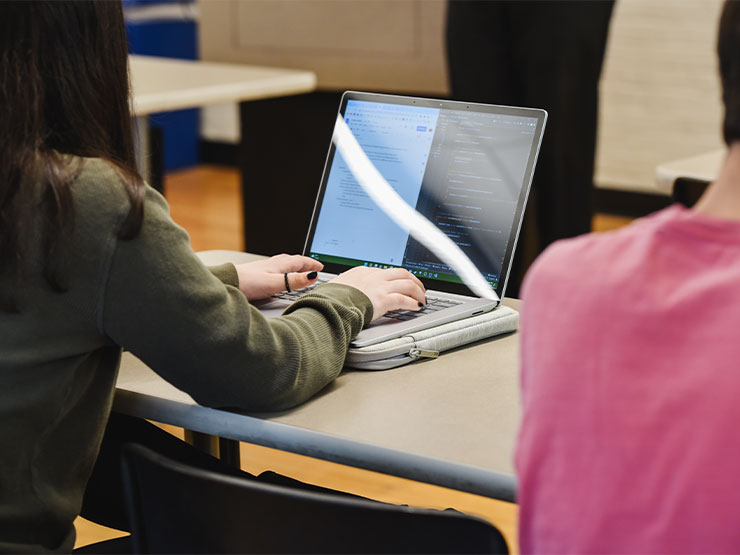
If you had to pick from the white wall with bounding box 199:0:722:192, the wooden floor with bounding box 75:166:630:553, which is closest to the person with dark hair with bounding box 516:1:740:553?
the wooden floor with bounding box 75:166:630:553

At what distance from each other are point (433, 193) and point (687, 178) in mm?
778

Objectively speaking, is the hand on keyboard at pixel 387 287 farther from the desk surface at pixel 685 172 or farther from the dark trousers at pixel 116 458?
the desk surface at pixel 685 172

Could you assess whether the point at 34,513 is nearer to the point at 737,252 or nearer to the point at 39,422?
the point at 39,422

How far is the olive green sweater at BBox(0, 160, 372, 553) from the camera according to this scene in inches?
35.4

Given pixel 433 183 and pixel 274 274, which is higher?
pixel 433 183

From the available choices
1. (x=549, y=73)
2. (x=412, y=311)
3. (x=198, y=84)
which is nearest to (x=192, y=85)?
(x=198, y=84)

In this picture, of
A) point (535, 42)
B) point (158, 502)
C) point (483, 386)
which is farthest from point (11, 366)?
point (535, 42)

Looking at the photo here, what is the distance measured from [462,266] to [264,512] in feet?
1.75

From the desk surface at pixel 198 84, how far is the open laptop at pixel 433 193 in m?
1.30

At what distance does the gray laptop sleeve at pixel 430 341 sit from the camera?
1.12 meters

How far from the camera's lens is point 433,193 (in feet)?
4.28

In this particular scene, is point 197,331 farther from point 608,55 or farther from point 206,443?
point 608,55

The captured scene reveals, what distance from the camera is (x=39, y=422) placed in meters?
0.95

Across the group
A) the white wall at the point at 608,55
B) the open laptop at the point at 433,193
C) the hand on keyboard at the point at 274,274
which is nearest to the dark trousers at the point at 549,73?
the white wall at the point at 608,55
